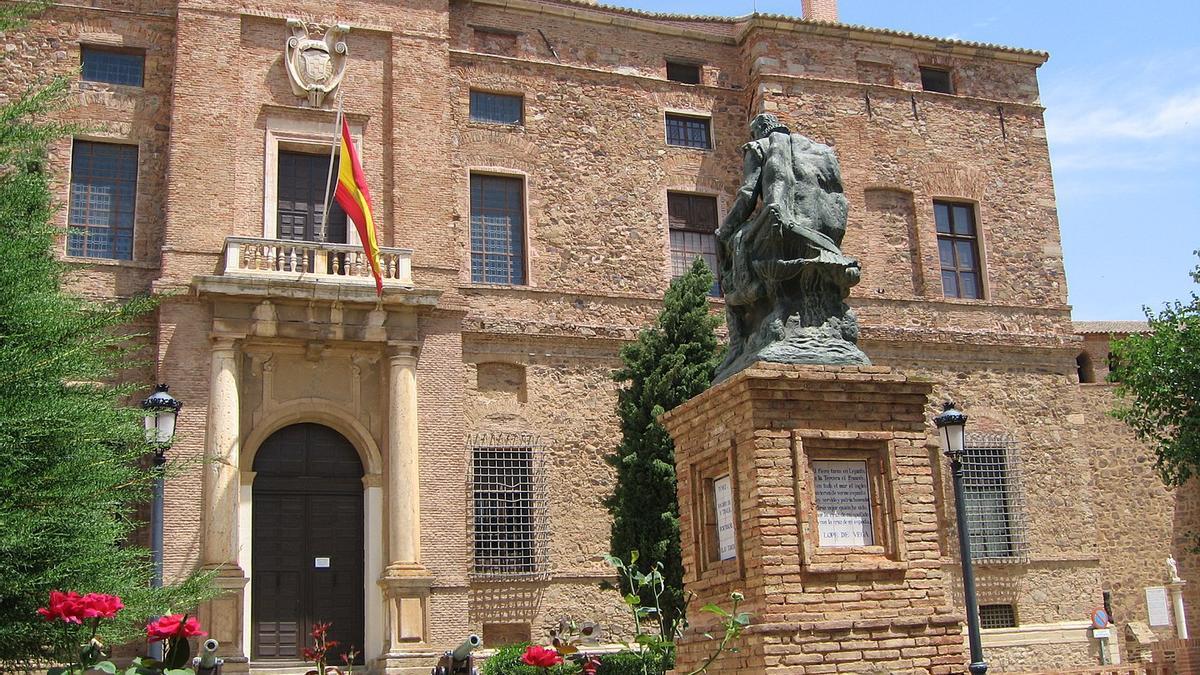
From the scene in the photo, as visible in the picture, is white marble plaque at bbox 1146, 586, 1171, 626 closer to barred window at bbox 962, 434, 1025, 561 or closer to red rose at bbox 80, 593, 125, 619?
barred window at bbox 962, 434, 1025, 561

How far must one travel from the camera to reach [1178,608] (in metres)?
27.6

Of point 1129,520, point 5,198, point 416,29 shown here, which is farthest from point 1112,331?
point 5,198

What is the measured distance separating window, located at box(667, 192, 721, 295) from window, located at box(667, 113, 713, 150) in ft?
3.76

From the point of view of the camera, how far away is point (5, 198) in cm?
1139

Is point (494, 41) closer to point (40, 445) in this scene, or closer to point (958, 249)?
point (958, 249)

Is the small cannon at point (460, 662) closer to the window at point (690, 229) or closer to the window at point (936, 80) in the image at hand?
the window at point (690, 229)

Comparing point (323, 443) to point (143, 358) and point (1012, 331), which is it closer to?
point (143, 358)

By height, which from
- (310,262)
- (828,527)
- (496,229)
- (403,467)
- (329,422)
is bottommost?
(828,527)

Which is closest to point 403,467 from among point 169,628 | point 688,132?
point 688,132

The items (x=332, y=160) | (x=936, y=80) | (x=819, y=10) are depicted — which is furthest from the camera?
(x=819, y=10)

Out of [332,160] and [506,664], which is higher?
[332,160]

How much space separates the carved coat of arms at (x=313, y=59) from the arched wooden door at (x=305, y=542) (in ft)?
19.6

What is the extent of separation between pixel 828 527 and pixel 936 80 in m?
21.7

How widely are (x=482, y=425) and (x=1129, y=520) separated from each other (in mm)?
15054
